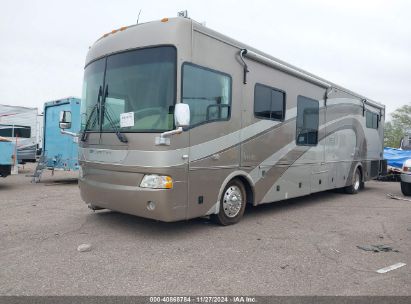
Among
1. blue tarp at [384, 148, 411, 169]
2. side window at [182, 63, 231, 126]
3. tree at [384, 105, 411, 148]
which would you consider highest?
tree at [384, 105, 411, 148]

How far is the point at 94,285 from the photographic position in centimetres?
370

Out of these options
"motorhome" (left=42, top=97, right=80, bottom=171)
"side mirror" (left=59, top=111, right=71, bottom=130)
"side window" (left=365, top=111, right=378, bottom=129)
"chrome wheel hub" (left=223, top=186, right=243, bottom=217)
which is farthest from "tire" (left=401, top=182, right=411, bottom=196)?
"motorhome" (left=42, top=97, right=80, bottom=171)

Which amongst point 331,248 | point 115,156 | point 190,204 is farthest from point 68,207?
point 331,248

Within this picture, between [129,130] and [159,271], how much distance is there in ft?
7.03

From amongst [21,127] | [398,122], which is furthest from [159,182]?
[398,122]

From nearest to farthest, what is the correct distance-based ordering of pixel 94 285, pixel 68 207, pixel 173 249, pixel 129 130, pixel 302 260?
pixel 94 285, pixel 302 260, pixel 173 249, pixel 129 130, pixel 68 207

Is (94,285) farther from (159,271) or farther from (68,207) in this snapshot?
(68,207)

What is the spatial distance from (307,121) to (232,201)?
3268 millimetres

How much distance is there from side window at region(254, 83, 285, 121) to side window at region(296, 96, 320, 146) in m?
0.77

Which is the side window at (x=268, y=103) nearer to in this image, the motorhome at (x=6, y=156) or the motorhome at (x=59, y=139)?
the motorhome at (x=59, y=139)

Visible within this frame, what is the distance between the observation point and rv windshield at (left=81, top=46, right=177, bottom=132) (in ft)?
16.8

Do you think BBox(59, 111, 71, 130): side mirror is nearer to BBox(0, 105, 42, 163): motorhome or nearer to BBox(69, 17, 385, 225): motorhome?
BBox(69, 17, 385, 225): motorhome

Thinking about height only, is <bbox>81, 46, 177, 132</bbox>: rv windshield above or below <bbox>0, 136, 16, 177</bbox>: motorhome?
above

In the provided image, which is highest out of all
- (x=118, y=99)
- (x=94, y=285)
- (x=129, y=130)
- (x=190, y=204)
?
(x=118, y=99)
